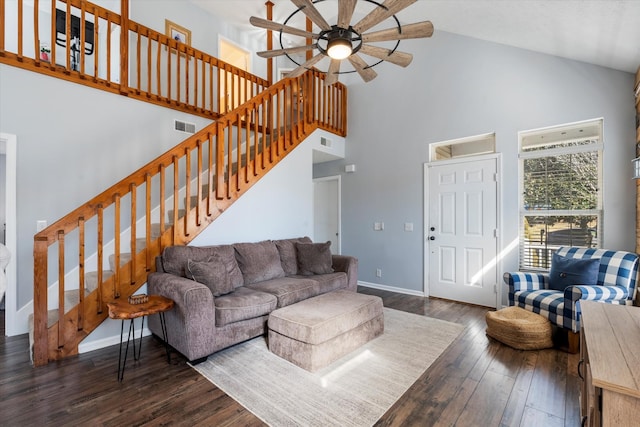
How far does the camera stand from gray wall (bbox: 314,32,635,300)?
128 inches

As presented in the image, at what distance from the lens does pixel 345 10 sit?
220cm

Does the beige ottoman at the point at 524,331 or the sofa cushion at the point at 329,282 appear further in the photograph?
the sofa cushion at the point at 329,282

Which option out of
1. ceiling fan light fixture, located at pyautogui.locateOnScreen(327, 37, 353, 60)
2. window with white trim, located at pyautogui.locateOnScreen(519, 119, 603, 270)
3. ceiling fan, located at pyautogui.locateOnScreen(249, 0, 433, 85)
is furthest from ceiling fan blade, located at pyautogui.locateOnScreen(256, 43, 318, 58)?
window with white trim, located at pyautogui.locateOnScreen(519, 119, 603, 270)

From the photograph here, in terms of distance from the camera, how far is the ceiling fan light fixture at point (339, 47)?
2.35 metres

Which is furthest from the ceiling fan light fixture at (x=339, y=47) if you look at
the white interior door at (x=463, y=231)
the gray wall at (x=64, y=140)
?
the gray wall at (x=64, y=140)

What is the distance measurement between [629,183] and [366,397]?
346 centimetres

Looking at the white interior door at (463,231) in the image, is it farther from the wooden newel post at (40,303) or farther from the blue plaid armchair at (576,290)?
the wooden newel post at (40,303)

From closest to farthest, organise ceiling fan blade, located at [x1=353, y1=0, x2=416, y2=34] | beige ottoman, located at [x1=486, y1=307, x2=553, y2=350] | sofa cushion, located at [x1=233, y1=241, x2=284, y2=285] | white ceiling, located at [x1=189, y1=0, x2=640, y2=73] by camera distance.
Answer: ceiling fan blade, located at [x1=353, y1=0, x2=416, y2=34], white ceiling, located at [x1=189, y1=0, x2=640, y2=73], beige ottoman, located at [x1=486, y1=307, x2=553, y2=350], sofa cushion, located at [x1=233, y1=241, x2=284, y2=285]

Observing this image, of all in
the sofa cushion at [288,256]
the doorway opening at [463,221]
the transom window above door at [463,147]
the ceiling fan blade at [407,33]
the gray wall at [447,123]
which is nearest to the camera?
the ceiling fan blade at [407,33]

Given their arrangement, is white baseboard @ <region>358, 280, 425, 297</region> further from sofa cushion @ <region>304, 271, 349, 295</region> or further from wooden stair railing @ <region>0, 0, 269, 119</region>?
wooden stair railing @ <region>0, 0, 269, 119</region>

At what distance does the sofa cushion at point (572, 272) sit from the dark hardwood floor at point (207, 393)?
0.71 m

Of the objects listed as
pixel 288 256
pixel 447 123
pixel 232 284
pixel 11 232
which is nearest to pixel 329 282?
pixel 288 256

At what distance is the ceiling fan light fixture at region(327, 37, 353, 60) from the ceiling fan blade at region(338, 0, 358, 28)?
106 mm

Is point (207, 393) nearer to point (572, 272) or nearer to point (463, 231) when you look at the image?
point (572, 272)
